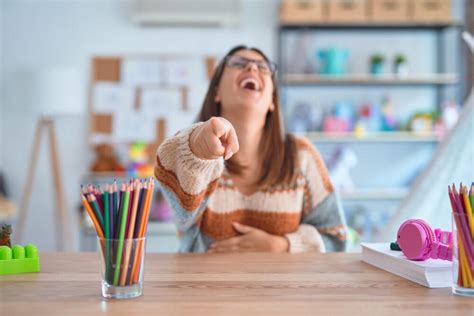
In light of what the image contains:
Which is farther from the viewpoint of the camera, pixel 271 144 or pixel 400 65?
pixel 400 65

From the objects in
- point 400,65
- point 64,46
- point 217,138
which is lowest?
point 217,138

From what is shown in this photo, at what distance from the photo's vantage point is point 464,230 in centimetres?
92

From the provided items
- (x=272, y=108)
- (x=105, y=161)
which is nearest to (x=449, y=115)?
(x=105, y=161)

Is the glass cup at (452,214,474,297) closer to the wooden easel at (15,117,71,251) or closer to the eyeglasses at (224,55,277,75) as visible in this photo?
the eyeglasses at (224,55,277,75)

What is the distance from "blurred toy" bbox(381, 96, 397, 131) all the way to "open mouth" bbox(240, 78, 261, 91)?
2.75 metres

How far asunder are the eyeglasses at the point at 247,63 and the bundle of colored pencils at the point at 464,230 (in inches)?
34.7

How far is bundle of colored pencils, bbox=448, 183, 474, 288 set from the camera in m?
0.92

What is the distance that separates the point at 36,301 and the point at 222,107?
A: 0.99m

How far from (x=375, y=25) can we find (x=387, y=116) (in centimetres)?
63

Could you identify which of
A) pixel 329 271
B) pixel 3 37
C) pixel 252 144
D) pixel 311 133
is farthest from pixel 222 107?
pixel 3 37

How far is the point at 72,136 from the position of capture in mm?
4480

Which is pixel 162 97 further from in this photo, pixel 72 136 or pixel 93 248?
pixel 93 248

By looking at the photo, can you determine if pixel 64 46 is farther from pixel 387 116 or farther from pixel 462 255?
pixel 462 255

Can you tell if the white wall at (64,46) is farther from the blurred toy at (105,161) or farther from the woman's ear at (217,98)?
the woman's ear at (217,98)
